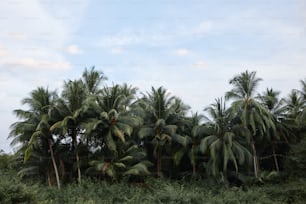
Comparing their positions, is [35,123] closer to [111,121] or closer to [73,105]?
[73,105]

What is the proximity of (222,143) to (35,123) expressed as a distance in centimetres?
1186

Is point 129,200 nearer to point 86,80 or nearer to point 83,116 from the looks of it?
point 83,116

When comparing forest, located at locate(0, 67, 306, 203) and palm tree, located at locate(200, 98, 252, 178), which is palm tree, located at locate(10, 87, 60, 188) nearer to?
forest, located at locate(0, 67, 306, 203)

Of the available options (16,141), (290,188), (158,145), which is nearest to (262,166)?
(290,188)

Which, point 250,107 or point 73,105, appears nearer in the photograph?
point 73,105

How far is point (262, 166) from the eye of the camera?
27.5 metres

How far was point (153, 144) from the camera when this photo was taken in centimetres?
2500

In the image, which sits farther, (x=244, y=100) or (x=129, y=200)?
(x=244, y=100)

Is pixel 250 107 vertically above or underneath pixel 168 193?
above

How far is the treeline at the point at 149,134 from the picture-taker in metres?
22.7

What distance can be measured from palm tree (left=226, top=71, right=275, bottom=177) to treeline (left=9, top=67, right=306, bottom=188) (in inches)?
2.6

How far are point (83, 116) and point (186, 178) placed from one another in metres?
8.36

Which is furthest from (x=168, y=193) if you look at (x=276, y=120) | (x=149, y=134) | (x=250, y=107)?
(x=276, y=120)

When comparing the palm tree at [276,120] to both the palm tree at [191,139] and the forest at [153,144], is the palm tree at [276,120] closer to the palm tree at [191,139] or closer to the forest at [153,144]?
the forest at [153,144]
